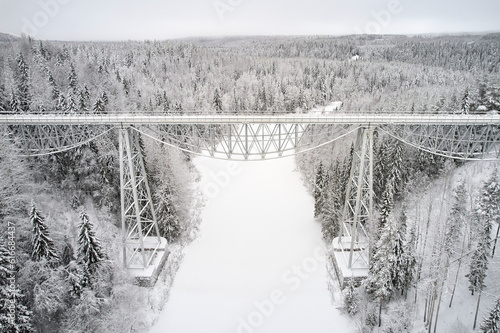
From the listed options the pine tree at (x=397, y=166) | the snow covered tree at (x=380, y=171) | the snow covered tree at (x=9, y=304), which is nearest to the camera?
the snow covered tree at (x=9, y=304)

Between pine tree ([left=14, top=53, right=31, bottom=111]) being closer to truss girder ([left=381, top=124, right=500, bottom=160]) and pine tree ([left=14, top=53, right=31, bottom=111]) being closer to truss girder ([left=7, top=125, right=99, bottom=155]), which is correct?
truss girder ([left=7, top=125, right=99, bottom=155])

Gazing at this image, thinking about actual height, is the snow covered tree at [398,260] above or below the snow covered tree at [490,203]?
below

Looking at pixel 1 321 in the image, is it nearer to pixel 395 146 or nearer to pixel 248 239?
pixel 248 239

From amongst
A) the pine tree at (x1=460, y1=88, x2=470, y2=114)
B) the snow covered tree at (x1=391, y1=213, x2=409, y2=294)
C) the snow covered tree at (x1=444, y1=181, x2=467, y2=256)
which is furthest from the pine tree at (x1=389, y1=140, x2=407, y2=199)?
the snow covered tree at (x1=391, y1=213, x2=409, y2=294)

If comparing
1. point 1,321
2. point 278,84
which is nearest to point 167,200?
point 1,321

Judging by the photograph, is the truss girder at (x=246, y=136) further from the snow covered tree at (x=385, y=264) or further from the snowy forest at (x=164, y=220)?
the snow covered tree at (x=385, y=264)

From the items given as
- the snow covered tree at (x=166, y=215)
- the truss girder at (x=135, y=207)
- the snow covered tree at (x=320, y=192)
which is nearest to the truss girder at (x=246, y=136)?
the truss girder at (x=135, y=207)
